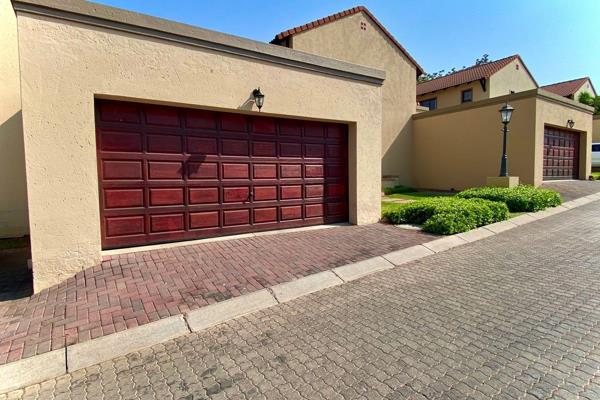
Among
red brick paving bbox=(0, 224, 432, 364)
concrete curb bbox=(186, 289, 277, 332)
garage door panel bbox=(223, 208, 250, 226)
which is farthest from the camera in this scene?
garage door panel bbox=(223, 208, 250, 226)

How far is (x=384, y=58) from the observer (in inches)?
659

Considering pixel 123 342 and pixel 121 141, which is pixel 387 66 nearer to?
pixel 121 141

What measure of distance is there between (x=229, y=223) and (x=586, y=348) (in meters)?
5.94

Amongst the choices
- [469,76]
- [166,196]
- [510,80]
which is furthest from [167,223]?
[510,80]

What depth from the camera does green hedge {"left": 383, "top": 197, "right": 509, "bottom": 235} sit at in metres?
7.79

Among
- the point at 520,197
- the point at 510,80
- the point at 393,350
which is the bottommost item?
the point at 393,350

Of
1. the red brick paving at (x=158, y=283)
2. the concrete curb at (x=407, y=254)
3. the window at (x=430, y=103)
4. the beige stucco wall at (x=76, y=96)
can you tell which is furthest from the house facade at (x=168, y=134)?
the window at (x=430, y=103)

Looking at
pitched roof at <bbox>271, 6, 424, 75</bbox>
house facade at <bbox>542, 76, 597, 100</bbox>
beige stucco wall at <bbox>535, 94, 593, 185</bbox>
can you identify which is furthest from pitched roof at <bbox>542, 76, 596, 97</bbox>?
pitched roof at <bbox>271, 6, 424, 75</bbox>

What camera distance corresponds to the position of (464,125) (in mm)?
15195

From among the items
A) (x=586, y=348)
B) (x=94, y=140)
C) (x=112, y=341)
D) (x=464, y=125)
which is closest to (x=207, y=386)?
(x=112, y=341)

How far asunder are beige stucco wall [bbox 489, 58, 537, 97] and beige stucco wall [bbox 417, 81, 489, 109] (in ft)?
2.10

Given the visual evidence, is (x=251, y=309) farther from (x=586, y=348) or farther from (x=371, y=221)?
(x=371, y=221)

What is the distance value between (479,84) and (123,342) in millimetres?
24950

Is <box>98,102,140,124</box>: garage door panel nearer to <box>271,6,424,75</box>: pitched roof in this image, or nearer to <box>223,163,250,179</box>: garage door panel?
<box>223,163,250,179</box>: garage door panel
